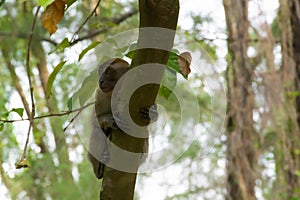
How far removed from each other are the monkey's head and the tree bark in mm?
293

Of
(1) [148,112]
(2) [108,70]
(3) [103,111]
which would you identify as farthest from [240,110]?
(1) [148,112]

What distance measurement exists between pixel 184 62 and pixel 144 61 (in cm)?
22

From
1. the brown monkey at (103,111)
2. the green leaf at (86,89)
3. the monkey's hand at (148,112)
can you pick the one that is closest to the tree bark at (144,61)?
the monkey's hand at (148,112)

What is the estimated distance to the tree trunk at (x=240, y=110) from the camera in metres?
4.03

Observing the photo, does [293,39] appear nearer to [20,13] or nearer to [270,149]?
[270,149]

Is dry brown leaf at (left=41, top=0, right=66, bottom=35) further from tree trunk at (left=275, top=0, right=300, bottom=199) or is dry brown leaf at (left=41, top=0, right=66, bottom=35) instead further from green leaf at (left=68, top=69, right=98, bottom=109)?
tree trunk at (left=275, top=0, right=300, bottom=199)

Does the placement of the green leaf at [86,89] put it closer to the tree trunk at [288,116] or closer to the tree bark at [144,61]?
the tree bark at [144,61]

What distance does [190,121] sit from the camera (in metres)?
1.65

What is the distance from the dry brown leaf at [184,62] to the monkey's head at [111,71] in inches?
7.0

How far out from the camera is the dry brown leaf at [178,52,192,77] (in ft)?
5.00

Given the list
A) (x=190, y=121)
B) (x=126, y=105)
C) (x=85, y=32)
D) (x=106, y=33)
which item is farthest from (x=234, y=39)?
(x=126, y=105)

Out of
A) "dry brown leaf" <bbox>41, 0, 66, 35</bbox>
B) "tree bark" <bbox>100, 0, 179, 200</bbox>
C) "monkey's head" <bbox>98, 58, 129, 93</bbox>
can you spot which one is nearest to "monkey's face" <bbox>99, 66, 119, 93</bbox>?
"monkey's head" <bbox>98, 58, 129, 93</bbox>

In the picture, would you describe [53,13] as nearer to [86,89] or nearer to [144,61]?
[86,89]

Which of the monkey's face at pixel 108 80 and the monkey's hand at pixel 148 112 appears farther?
the monkey's face at pixel 108 80
